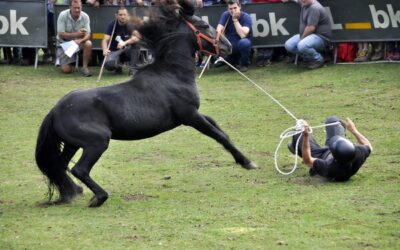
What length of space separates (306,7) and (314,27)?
43 centimetres

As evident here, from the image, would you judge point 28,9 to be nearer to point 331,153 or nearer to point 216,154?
point 216,154

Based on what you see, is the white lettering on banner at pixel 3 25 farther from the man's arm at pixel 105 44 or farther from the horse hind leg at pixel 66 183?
the horse hind leg at pixel 66 183

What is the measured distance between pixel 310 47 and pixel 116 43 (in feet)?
13.1

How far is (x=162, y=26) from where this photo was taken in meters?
10.3

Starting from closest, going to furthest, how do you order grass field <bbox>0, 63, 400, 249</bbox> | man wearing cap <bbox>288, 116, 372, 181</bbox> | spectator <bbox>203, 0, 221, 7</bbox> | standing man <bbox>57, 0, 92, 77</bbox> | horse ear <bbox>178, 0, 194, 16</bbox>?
grass field <bbox>0, 63, 400, 249</bbox>, man wearing cap <bbox>288, 116, 372, 181</bbox>, horse ear <bbox>178, 0, 194, 16</bbox>, standing man <bbox>57, 0, 92, 77</bbox>, spectator <bbox>203, 0, 221, 7</bbox>

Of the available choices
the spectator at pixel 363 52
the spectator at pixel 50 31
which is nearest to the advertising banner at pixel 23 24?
the spectator at pixel 50 31

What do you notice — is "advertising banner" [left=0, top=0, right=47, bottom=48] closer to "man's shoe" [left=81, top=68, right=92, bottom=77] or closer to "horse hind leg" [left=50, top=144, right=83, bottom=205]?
"man's shoe" [left=81, top=68, right=92, bottom=77]

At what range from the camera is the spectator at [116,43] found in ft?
59.6

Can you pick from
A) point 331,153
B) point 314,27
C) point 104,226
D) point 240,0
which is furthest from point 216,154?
point 240,0

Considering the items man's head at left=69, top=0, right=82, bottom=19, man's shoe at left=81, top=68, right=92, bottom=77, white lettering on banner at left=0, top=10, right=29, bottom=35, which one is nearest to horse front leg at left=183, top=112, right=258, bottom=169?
man's shoe at left=81, top=68, right=92, bottom=77

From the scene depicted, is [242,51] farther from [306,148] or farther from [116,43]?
[306,148]

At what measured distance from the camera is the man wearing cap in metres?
9.57

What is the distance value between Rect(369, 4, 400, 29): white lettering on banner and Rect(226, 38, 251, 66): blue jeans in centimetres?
245

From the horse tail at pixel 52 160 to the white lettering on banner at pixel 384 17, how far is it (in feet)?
30.7
